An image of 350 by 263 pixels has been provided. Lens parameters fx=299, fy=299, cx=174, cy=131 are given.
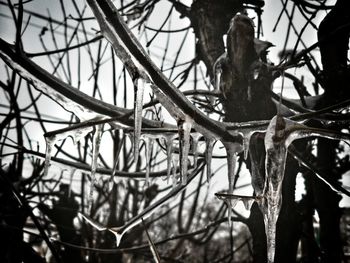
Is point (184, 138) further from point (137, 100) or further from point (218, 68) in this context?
point (218, 68)

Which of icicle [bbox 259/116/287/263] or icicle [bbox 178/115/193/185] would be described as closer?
icicle [bbox 259/116/287/263]

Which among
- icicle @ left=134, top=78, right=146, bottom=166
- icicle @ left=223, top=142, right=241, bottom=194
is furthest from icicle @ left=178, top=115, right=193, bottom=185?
icicle @ left=223, top=142, right=241, bottom=194

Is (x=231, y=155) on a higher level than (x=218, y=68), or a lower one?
lower

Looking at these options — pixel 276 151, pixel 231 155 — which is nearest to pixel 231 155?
pixel 231 155

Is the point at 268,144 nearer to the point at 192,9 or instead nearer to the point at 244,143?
the point at 244,143

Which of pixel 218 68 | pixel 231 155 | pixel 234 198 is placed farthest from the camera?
pixel 218 68

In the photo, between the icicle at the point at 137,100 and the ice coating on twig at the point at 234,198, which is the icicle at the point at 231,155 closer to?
the ice coating on twig at the point at 234,198

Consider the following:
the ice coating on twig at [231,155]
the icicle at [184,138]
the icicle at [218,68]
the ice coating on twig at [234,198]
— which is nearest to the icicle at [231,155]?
the ice coating on twig at [231,155]

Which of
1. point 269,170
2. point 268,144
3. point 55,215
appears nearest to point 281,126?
point 268,144

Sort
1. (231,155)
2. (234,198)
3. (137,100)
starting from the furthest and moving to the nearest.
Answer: (231,155)
(234,198)
(137,100)

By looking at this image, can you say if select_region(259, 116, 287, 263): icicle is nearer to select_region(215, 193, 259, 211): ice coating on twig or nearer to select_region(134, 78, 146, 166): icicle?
select_region(215, 193, 259, 211): ice coating on twig

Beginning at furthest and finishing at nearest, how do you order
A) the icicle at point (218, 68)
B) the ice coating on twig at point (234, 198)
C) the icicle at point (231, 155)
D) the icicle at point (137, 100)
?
the icicle at point (218, 68) → the icicle at point (231, 155) → the ice coating on twig at point (234, 198) → the icicle at point (137, 100)

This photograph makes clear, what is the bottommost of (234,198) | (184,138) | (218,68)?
(234,198)

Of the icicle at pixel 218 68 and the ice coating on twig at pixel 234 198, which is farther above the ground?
the icicle at pixel 218 68
